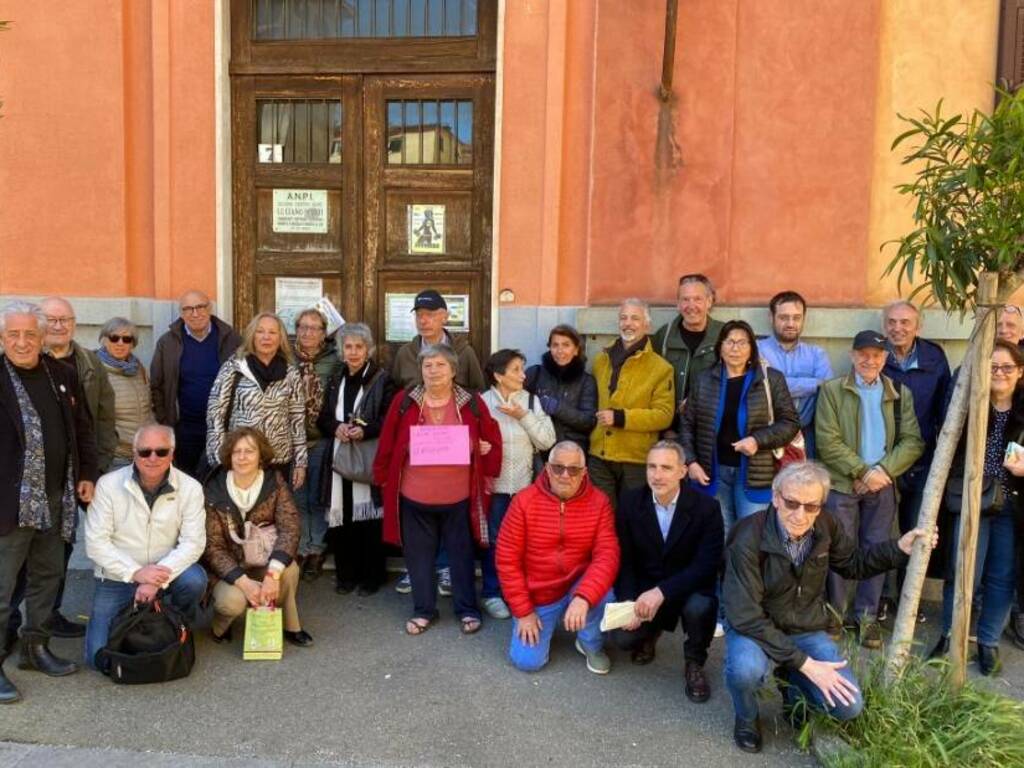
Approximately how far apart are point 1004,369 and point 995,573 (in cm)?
111

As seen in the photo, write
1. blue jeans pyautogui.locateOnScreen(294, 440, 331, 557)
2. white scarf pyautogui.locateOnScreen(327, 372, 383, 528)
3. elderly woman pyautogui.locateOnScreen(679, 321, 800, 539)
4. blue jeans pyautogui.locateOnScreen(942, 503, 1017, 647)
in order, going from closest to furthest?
blue jeans pyautogui.locateOnScreen(942, 503, 1017, 647) → elderly woman pyautogui.locateOnScreen(679, 321, 800, 539) → white scarf pyautogui.locateOnScreen(327, 372, 383, 528) → blue jeans pyautogui.locateOnScreen(294, 440, 331, 557)


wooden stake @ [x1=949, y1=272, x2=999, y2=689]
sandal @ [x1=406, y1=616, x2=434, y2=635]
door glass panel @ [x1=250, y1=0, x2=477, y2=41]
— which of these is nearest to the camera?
wooden stake @ [x1=949, y1=272, x2=999, y2=689]

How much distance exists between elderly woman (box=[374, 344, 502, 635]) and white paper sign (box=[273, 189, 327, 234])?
6.26ft

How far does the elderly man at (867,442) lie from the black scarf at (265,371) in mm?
3158

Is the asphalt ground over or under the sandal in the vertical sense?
under

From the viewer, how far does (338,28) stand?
20.1ft

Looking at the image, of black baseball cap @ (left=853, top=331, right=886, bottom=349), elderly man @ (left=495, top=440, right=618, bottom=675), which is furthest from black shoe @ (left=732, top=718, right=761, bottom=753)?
black baseball cap @ (left=853, top=331, right=886, bottom=349)

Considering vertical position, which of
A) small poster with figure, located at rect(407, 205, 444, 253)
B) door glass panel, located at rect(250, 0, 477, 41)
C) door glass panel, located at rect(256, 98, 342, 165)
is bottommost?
small poster with figure, located at rect(407, 205, 444, 253)

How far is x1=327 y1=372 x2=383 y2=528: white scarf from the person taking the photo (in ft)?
17.4

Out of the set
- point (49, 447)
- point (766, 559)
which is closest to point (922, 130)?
point (766, 559)

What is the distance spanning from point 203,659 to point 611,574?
7.15ft

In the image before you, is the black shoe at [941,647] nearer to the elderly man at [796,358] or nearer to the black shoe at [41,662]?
the elderly man at [796,358]

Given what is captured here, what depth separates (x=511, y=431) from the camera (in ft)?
16.5

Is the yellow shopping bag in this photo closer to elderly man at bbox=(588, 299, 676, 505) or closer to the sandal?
the sandal
